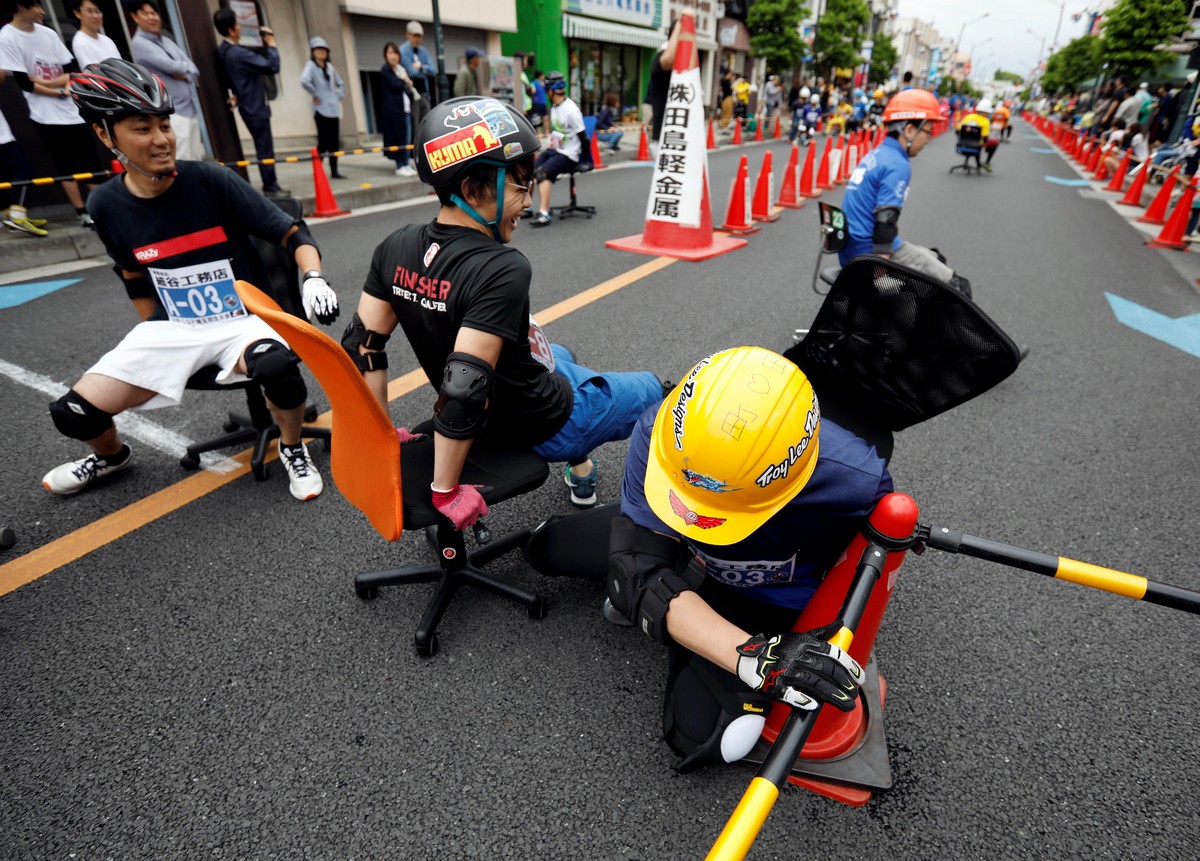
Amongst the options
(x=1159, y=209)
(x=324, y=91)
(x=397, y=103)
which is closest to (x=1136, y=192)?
(x=1159, y=209)

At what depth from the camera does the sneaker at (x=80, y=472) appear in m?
2.77

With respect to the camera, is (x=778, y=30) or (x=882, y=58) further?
(x=882, y=58)

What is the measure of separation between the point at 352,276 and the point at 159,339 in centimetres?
335

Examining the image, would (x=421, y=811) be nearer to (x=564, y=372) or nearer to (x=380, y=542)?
(x=380, y=542)

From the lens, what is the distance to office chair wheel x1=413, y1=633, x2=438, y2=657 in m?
2.08

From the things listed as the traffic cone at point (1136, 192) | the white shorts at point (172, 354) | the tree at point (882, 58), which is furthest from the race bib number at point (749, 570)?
the tree at point (882, 58)

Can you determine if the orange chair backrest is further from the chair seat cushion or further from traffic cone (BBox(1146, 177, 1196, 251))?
traffic cone (BBox(1146, 177, 1196, 251))

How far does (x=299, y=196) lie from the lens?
27.8ft

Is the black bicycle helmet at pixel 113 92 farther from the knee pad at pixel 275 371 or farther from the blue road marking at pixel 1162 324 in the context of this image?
the blue road marking at pixel 1162 324

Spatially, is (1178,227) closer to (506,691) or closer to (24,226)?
(506,691)

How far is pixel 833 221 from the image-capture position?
443cm

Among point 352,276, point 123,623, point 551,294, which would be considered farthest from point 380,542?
point 352,276

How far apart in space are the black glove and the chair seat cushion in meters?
1.00

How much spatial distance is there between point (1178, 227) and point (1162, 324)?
4.60m
